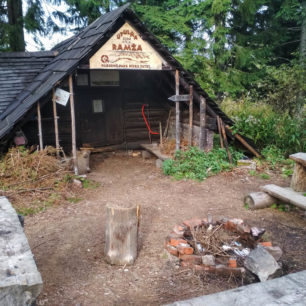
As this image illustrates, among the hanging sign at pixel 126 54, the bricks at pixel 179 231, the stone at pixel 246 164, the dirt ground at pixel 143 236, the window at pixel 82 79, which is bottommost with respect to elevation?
the dirt ground at pixel 143 236

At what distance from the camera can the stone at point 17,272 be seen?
2219mm

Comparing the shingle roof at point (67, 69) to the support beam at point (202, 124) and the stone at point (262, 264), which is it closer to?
the support beam at point (202, 124)

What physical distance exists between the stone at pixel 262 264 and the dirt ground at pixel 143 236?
324 millimetres

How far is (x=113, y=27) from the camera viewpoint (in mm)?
8477

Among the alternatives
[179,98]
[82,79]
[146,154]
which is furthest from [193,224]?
[82,79]

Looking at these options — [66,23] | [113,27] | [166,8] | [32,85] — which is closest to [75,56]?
[113,27]

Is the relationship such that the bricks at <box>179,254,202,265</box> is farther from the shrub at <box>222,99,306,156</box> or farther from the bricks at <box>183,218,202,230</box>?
the shrub at <box>222,99,306,156</box>

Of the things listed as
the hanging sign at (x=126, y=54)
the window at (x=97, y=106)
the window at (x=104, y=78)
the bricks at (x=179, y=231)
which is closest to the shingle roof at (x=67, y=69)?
the hanging sign at (x=126, y=54)

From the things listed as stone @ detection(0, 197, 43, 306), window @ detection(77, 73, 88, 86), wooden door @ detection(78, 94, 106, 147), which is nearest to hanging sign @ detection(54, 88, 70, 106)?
window @ detection(77, 73, 88, 86)

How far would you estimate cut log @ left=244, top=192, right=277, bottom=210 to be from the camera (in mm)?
6762

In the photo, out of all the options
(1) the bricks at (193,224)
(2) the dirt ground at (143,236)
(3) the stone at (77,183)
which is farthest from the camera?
(3) the stone at (77,183)

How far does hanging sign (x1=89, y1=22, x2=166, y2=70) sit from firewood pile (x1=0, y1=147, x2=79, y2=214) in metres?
2.77

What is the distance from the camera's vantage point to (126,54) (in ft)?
28.8

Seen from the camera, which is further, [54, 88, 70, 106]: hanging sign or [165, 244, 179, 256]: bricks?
[54, 88, 70, 106]: hanging sign
